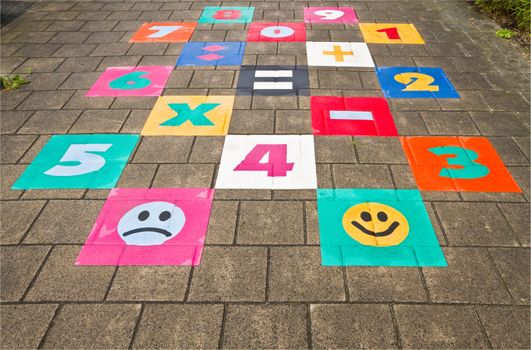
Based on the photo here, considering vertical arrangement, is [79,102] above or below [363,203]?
above

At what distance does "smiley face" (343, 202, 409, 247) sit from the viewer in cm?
342

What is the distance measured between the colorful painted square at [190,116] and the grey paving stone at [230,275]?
68.6 inches

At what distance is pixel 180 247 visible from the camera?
3.38 meters

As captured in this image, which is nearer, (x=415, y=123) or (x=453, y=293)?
(x=453, y=293)

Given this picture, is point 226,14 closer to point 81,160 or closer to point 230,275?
point 81,160

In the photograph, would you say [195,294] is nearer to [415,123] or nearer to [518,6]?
[415,123]

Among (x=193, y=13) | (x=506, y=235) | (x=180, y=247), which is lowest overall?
(x=506, y=235)

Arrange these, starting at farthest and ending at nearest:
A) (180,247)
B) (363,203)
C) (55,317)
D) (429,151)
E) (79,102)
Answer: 1. (79,102)
2. (429,151)
3. (363,203)
4. (180,247)
5. (55,317)

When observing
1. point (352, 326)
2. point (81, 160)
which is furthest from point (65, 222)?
point (352, 326)

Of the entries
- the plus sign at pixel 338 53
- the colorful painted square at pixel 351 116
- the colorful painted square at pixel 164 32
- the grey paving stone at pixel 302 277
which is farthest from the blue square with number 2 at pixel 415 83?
the colorful painted square at pixel 164 32

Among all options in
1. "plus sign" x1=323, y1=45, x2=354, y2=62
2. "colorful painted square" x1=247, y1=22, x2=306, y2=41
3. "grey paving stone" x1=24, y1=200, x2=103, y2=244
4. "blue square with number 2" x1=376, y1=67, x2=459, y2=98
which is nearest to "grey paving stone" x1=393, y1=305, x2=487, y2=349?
"grey paving stone" x1=24, y1=200, x2=103, y2=244

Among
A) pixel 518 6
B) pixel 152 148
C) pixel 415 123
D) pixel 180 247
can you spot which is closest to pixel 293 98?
pixel 415 123

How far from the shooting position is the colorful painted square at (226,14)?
24.7 feet

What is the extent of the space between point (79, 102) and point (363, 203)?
3.83 metres
